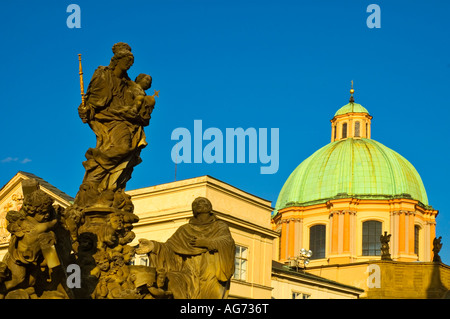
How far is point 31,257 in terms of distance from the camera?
9.10 metres

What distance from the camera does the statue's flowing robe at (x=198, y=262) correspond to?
1073 cm

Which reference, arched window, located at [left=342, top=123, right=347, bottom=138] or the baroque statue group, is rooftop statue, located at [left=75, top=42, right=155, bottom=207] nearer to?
the baroque statue group

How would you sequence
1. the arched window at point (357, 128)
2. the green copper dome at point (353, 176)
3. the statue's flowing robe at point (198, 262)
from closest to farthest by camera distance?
the statue's flowing robe at point (198, 262), the green copper dome at point (353, 176), the arched window at point (357, 128)

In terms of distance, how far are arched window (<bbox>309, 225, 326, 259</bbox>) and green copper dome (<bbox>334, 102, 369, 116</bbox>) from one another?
13823 millimetres

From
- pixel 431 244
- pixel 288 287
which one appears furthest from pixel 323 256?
pixel 288 287

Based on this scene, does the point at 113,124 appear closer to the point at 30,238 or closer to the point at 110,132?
the point at 110,132

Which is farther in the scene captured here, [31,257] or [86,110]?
[86,110]

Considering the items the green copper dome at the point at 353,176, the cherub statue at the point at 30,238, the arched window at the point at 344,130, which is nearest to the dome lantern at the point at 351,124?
the arched window at the point at 344,130

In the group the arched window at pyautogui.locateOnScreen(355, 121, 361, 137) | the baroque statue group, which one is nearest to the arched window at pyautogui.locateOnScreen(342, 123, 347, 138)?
the arched window at pyautogui.locateOnScreen(355, 121, 361, 137)

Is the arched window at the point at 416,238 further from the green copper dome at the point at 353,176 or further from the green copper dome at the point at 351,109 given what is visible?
the green copper dome at the point at 351,109

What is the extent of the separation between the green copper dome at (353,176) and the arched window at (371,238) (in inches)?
97.1

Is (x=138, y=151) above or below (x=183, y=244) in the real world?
above
